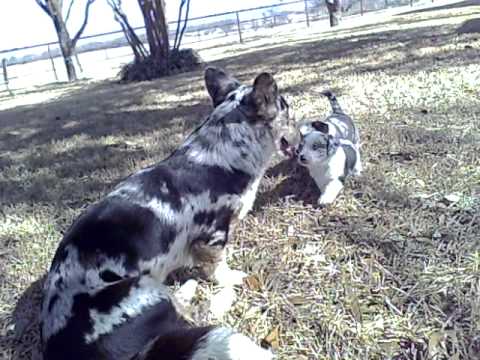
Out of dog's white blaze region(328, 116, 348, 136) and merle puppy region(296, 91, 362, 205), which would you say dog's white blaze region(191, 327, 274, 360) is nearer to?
merle puppy region(296, 91, 362, 205)

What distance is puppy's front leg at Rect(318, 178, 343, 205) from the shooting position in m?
3.48

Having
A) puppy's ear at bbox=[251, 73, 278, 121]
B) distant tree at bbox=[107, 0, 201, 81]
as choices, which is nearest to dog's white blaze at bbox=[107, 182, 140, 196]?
puppy's ear at bbox=[251, 73, 278, 121]

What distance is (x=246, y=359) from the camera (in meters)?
1.85

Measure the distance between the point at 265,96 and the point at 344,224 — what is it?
95 cm

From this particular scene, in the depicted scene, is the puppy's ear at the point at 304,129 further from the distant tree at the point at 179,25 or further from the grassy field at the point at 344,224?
the distant tree at the point at 179,25

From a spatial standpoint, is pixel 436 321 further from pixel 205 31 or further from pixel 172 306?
pixel 205 31

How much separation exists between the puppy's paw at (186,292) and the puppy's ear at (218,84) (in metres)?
Answer: 1.13

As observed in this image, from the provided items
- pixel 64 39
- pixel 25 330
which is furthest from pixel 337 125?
pixel 64 39

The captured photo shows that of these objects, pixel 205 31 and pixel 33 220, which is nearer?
pixel 33 220

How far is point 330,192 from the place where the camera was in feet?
11.5

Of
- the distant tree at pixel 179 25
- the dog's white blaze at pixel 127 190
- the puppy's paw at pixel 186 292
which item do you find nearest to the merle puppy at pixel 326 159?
the puppy's paw at pixel 186 292

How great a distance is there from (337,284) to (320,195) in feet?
3.39

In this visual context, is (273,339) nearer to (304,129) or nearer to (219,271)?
(219,271)

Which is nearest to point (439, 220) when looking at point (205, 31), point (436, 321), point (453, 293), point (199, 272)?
point (453, 293)
